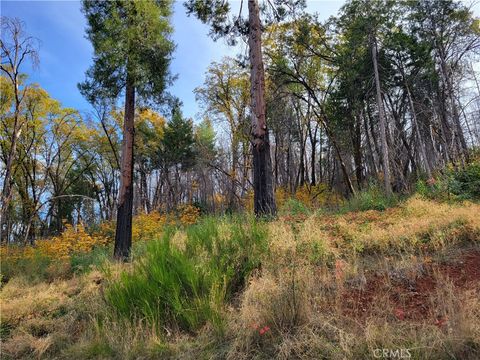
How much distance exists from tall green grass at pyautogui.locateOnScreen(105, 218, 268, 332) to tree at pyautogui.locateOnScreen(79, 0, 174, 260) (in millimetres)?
5158

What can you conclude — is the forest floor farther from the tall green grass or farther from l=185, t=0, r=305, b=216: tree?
l=185, t=0, r=305, b=216: tree

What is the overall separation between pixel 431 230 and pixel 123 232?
7682 millimetres

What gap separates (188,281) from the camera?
3330 mm

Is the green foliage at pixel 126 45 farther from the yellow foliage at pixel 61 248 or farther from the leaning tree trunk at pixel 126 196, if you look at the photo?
the yellow foliage at pixel 61 248

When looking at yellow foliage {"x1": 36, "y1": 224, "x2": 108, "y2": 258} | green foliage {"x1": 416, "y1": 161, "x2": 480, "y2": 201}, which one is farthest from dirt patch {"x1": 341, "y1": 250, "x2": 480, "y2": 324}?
yellow foliage {"x1": 36, "y1": 224, "x2": 108, "y2": 258}

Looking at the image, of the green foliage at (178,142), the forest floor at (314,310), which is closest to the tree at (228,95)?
the green foliage at (178,142)

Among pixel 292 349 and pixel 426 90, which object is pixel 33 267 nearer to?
pixel 292 349

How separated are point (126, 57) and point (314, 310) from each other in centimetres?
882

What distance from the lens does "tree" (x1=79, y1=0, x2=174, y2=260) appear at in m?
8.60

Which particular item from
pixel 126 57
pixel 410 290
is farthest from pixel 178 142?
pixel 410 290

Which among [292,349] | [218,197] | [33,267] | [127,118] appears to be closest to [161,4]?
[127,118]

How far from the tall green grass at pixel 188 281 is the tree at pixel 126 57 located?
203 inches

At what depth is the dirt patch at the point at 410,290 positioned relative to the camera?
2.50 m

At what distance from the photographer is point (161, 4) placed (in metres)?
9.80
